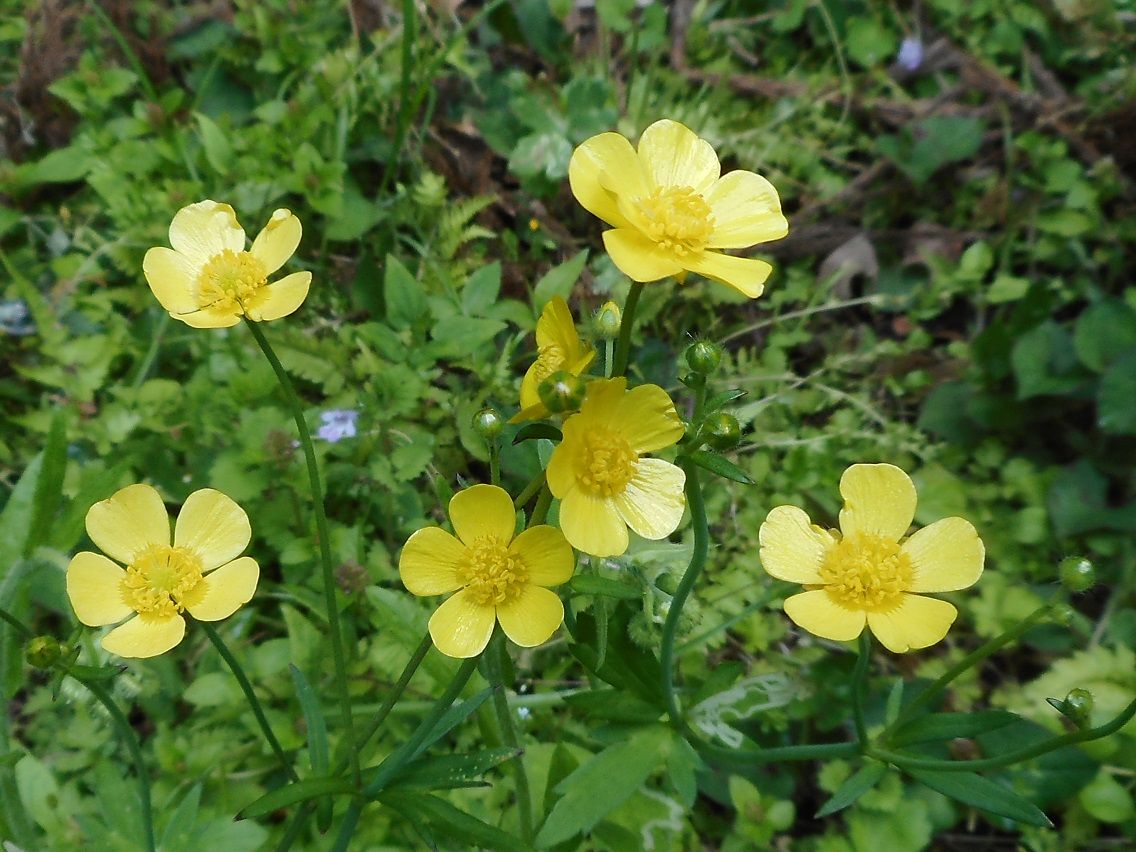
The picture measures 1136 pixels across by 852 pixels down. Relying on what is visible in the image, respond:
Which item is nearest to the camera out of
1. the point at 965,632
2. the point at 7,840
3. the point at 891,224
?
the point at 7,840

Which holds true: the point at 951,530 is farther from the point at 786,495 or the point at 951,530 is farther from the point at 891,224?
the point at 891,224

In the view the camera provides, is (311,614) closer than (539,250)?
Yes

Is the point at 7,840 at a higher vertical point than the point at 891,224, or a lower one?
lower

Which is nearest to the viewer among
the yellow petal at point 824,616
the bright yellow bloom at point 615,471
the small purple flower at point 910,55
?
the bright yellow bloom at point 615,471

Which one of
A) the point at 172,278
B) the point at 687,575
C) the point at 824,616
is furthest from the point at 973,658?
the point at 172,278

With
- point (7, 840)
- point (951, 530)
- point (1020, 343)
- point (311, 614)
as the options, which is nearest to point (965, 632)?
point (1020, 343)

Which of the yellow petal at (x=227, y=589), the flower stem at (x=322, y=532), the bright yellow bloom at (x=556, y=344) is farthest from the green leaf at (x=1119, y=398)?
the yellow petal at (x=227, y=589)

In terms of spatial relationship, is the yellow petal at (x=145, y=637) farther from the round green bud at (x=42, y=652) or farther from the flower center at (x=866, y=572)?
the flower center at (x=866, y=572)

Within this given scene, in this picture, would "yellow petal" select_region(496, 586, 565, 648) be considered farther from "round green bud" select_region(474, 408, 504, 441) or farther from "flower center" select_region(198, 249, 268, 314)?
A: "flower center" select_region(198, 249, 268, 314)
